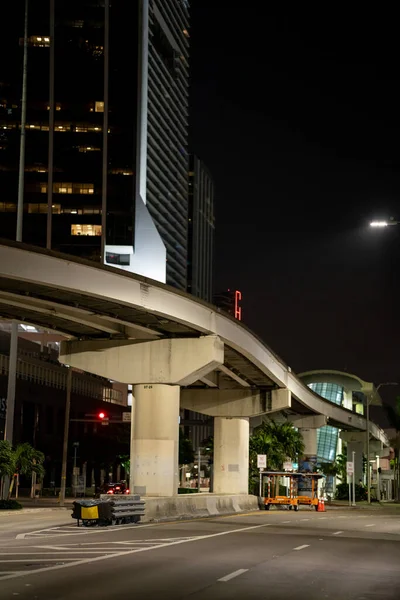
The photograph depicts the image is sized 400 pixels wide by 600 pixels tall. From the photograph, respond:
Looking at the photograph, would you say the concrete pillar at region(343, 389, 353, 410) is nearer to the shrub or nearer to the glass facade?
the glass facade

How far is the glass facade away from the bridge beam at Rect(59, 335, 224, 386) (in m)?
110

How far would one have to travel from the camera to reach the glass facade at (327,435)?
14562 cm

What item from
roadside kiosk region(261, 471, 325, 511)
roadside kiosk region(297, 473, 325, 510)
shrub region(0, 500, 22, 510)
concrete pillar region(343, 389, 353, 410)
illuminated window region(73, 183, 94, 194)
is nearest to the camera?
shrub region(0, 500, 22, 510)

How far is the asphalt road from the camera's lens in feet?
45.9

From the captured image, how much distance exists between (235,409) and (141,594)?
4147 cm

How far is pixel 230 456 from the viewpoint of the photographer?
5425 cm

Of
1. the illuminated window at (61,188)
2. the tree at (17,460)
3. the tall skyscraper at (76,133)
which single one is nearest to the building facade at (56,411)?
the tree at (17,460)

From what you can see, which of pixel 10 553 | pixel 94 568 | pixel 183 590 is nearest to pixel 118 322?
pixel 10 553

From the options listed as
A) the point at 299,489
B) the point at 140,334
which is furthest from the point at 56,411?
the point at 140,334

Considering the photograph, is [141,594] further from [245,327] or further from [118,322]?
[245,327]

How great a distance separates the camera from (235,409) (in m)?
54.9

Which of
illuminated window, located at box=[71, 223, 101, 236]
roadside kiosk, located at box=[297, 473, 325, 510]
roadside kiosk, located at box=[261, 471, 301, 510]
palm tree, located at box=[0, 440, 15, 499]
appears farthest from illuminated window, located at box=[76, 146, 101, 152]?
palm tree, located at box=[0, 440, 15, 499]

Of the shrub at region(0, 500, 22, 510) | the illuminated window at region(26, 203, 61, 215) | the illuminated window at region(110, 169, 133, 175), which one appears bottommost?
the shrub at region(0, 500, 22, 510)

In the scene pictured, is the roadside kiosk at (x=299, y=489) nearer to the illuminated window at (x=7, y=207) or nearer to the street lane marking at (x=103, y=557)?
the street lane marking at (x=103, y=557)
